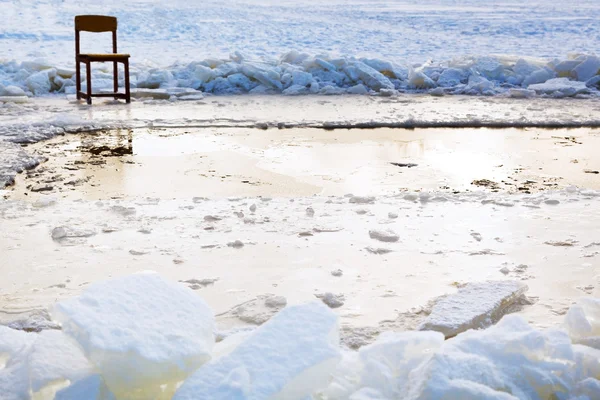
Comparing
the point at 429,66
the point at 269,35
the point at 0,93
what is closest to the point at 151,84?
the point at 0,93

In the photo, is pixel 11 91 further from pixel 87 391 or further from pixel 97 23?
pixel 87 391

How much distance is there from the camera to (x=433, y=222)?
3.15 metres

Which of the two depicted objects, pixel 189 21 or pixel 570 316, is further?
pixel 189 21

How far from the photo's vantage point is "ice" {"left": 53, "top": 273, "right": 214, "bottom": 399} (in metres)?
1.47

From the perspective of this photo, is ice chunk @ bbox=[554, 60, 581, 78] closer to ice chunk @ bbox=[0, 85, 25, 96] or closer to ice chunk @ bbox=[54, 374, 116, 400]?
ice chunk @ bbox=[0, 85, 25, 96]

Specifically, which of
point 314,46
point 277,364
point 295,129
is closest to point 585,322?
point 277,364

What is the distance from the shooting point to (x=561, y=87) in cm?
817

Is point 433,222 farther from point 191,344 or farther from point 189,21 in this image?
point 189,21

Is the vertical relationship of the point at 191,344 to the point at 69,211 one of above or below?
above

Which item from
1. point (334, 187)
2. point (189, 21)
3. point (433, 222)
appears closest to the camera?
point (433, 222)

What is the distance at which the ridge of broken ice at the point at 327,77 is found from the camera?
823cm

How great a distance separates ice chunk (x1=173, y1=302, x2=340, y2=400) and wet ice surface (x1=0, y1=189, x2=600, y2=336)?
1.67 feet

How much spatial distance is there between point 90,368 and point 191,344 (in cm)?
21

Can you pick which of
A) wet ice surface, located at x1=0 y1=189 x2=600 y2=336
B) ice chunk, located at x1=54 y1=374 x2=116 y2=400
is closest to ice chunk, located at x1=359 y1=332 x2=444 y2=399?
wet ice surface, located at x1=0 y1=189 x2=600 y2=336
